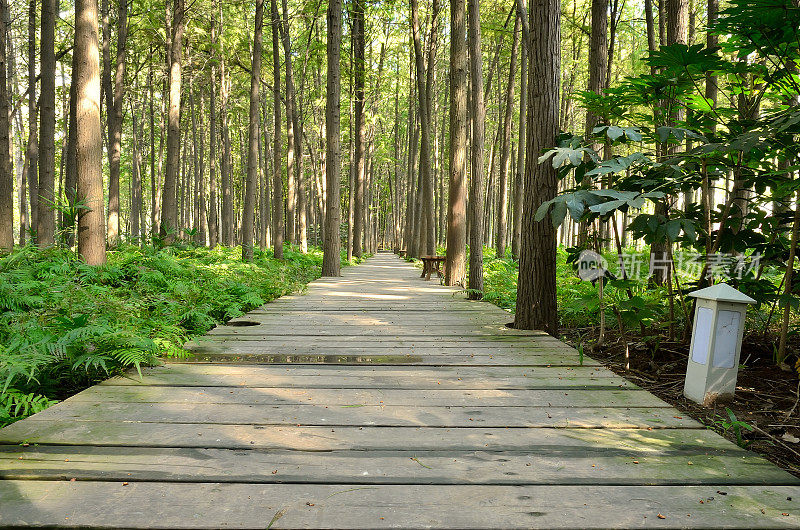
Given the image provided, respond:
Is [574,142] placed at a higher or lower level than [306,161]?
lower

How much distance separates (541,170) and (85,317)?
4393 mm

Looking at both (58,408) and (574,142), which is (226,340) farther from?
(574,142)

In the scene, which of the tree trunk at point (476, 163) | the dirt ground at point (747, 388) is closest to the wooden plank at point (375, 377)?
the dirt ground at point (747, 388)

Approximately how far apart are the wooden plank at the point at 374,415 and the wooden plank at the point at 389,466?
384mm

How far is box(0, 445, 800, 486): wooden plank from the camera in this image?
1.99 m

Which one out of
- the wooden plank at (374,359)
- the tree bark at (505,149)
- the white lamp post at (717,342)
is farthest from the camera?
the tree bark at (505,149)

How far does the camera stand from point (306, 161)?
35.3 m

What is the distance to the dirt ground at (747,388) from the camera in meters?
2.52

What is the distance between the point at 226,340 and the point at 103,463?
2.80m

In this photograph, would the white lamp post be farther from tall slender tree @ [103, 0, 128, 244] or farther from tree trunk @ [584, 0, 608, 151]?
tall slender tree @ [103, 0, 128, 244]

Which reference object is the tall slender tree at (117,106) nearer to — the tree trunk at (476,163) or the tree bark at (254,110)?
the tree bark at (254,110)

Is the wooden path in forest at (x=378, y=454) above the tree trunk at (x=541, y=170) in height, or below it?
below

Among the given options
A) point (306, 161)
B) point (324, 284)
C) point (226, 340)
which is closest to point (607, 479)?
point (226, 340)

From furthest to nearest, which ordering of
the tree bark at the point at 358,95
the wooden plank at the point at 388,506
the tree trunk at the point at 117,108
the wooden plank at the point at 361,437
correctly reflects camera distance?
1. the tree bark at the point at 358,95
2. the tree trunk at the point at 117,108
3. the wooden plank at the point at 361,437
4. the wooden plank at the point at 388,506
